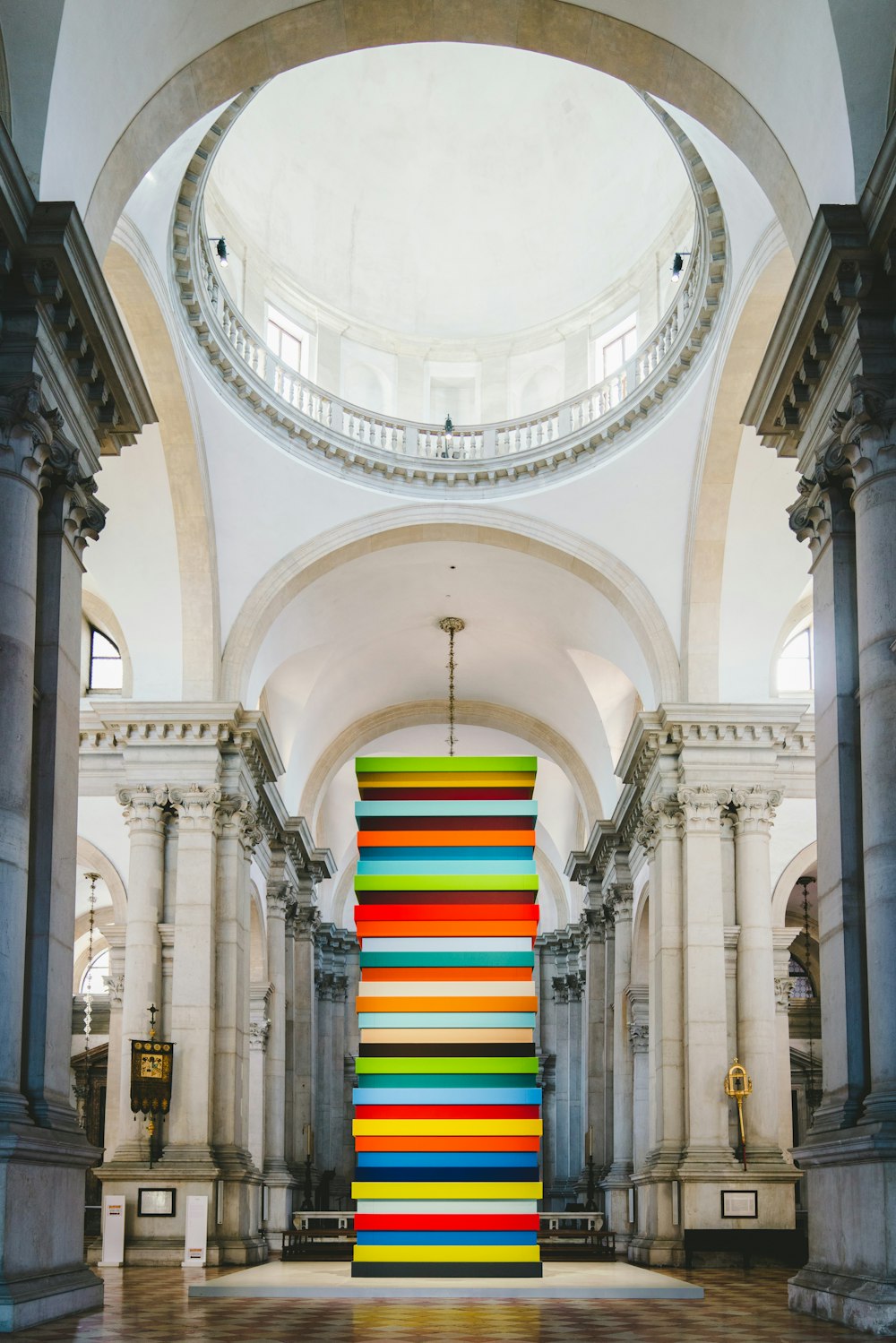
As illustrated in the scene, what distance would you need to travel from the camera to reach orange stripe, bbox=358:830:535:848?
13781 mm

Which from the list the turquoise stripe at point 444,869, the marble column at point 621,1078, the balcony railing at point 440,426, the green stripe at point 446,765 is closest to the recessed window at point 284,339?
the balcony railing at point 440,426

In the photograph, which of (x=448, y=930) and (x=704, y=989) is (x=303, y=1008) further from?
(x=448, y=930)

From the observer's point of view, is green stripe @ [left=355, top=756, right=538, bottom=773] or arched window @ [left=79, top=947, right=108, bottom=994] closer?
green stripe @ [left=355, top=756, right=538, bottom=773]

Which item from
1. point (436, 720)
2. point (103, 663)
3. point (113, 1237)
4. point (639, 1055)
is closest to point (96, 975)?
point (436, 720)

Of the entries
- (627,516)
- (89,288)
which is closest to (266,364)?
(627,516)

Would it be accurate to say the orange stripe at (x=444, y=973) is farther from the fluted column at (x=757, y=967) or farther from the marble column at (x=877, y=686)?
the fluted column at (x=757, y=967)

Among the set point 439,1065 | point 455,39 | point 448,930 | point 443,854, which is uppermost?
point 455,39

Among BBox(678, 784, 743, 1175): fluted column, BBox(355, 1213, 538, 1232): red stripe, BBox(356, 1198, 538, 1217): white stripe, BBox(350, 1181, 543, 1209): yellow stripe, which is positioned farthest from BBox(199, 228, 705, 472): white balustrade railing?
BBox(355, 1213, 538, 1232): red stripe

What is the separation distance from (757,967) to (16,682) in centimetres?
1380

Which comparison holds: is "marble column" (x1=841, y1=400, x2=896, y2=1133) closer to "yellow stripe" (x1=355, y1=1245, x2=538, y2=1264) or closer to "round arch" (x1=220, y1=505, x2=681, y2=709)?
"yellow stripe" (x1=355, y1=1245, x2=538, y2=1264)

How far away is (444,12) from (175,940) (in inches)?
516

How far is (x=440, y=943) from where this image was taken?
13.5m

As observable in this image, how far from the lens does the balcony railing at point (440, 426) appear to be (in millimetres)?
19844

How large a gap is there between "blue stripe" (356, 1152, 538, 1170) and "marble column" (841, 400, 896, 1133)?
334 cm
